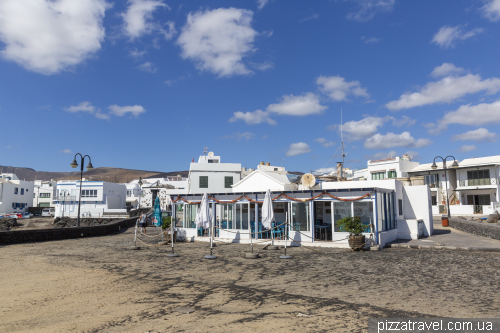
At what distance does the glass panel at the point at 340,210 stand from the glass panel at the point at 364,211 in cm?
33

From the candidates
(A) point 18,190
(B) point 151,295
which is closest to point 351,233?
(B) point 151,295

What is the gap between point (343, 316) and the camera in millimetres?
6344

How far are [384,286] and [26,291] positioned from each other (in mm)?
9274

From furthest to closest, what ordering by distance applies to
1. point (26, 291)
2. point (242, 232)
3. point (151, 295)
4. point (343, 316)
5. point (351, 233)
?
point (242, 232) < point (351, 233) < point (26, 291) < point (151, 295) < point (343, 316)

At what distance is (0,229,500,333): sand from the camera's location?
618cm

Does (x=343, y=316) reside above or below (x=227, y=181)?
below

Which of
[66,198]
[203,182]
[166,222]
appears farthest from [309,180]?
[66,198]

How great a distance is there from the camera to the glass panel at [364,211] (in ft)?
55.7

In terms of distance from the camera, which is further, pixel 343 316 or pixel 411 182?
pixel 411 182

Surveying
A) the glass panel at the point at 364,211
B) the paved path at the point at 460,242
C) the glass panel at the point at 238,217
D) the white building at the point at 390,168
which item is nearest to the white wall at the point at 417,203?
the paved path at the point at 460,242

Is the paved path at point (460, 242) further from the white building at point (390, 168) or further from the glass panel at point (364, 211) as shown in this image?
the white building at point (390, 168)

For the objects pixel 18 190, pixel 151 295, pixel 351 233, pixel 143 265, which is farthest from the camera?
pixel 18 190

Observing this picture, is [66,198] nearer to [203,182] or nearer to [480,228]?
[203,182]

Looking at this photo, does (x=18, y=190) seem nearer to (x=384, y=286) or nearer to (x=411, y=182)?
(x=411, y=182)
